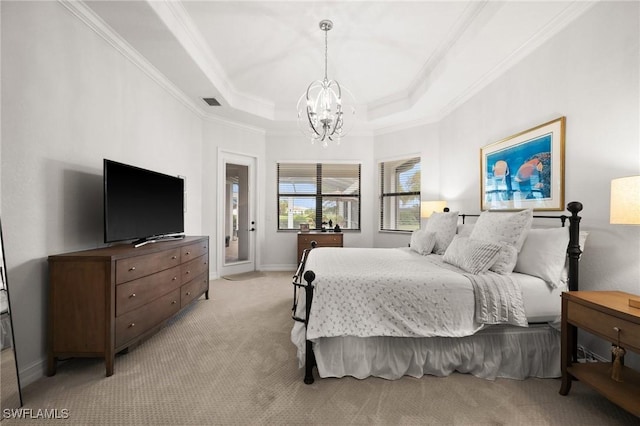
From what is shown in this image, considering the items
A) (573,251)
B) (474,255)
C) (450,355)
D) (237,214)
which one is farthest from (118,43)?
(573,251)

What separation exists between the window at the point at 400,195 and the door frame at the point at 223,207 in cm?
252

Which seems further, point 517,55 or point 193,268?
point 193,268

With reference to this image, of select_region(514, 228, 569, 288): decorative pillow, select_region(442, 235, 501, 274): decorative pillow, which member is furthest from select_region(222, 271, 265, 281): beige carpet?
select_region(514, 228, 569, 288): decorative pillow

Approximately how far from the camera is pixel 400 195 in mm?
5461

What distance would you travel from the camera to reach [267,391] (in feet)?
6.21

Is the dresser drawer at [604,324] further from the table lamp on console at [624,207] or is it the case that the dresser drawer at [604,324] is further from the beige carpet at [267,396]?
the beige carpet at [267,396]

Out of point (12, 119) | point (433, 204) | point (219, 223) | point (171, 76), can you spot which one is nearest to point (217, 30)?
point (171, 76)

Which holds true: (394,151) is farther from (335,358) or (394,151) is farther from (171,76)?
(335,358)

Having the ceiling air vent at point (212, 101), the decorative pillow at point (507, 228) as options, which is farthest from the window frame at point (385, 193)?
the ceiling air vent at point (212, 101)

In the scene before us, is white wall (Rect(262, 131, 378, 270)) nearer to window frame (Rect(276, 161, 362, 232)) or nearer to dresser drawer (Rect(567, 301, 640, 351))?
window frame (Rect(276, 161, 362, 232))

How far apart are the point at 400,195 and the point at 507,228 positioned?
10.1 ft

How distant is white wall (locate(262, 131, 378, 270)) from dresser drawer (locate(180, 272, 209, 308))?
78.8 inches

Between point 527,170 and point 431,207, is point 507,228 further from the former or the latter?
point 431,207

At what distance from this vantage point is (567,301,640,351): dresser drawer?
56.2 inches
